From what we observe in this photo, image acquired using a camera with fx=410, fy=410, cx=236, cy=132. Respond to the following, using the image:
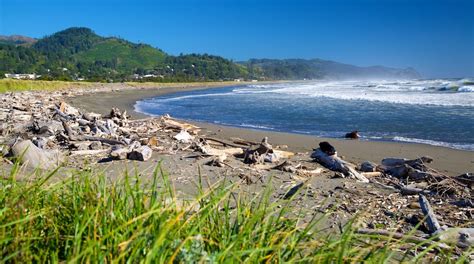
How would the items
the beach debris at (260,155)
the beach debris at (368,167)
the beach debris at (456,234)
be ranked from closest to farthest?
the beach debris at (456,234), the beach debris at (368,167), the beach debris at (260,155)

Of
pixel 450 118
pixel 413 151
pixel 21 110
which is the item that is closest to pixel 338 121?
pixel 450 118

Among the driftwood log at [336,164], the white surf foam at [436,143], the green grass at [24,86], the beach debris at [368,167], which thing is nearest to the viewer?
the driftwood log at [336,164]

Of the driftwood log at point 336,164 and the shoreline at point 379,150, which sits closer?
the driftwood log at point 336,164

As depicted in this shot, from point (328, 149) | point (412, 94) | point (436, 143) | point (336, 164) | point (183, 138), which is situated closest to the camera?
point (336, 164)

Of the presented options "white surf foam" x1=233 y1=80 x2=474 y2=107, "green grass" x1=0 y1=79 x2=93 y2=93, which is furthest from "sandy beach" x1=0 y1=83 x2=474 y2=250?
"green grass" x1=0 y1=79 x2=93 y2=93

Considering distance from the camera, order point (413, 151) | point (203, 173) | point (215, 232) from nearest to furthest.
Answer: point (215, 232) < point (203, 173) < point (413, 151)

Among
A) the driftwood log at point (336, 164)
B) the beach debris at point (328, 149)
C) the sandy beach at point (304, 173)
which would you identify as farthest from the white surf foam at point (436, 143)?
the driftwood log at point (336, 164)

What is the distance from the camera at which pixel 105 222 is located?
1.95 metres

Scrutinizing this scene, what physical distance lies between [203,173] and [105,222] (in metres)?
5.06

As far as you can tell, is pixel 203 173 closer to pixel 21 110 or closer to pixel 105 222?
pixel 105 222

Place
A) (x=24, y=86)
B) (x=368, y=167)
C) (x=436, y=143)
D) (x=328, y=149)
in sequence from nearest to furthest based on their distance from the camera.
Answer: (x=368, y=167)
(x=328, y=149)
(x=436, y=143)
(x=24, y=86)

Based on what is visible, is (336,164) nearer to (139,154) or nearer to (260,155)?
(260,155)

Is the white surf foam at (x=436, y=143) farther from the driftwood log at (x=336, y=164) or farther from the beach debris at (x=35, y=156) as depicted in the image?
the beach debris at (x=35, y=156)

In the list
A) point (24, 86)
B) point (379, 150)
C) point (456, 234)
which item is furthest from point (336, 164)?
point (24, 86)
